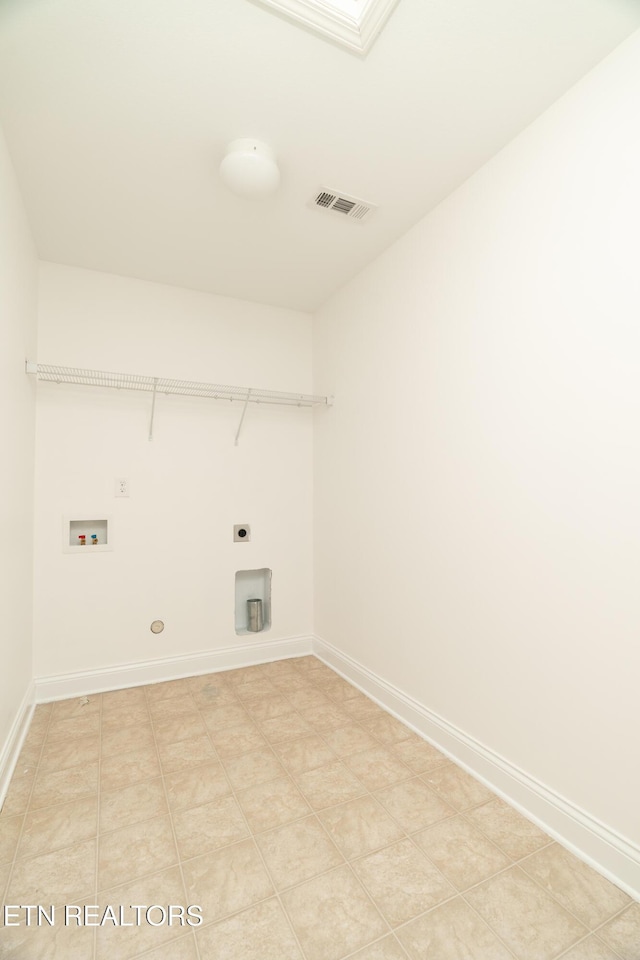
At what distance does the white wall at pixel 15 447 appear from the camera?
Answer: 1857mm

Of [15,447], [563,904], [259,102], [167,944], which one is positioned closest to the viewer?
[167,944]

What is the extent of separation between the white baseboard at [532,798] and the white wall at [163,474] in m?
1.25

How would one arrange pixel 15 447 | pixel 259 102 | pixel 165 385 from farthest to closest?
pixel 165 385 < pixel 15 447 < pixel 259 102

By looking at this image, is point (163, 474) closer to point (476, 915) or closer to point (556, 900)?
point (476, 915)

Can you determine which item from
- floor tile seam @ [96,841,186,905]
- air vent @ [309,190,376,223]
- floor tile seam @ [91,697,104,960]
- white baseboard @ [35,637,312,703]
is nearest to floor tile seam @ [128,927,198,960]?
floor tile seam @ [91,697,104,960]

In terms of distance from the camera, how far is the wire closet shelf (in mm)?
2465

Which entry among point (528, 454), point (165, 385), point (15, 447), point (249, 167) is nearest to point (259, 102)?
point (249, 167)

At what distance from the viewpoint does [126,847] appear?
1512 millimetres

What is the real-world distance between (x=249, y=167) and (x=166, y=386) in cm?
131

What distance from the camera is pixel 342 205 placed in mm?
2172

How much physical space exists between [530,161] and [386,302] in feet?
3.24

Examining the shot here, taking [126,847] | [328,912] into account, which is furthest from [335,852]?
[126,847]

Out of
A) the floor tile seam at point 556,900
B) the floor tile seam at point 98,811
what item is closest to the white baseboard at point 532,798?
the floor tile seam at point 556,900

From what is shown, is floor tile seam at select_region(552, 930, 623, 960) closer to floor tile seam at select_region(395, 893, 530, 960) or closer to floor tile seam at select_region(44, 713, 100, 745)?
floor tile seam at select_region(395, 893, 530, 960)
